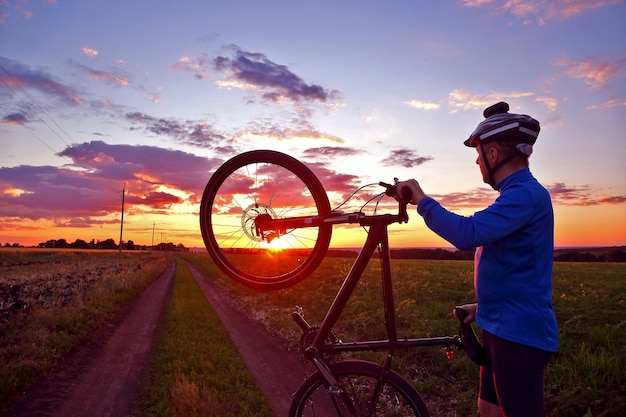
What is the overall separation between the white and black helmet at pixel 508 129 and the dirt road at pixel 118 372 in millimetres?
8317

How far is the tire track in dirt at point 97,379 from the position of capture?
11.0 meters

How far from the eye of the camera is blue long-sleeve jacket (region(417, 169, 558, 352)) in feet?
11.5

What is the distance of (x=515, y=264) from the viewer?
3590 millimetres

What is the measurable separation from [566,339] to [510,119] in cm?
1030

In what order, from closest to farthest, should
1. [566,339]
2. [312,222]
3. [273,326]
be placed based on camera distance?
[312,222] < [566,339] < [273,326]

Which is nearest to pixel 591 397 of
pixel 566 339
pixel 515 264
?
pixel 566 339

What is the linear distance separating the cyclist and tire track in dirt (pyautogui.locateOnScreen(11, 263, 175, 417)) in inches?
389

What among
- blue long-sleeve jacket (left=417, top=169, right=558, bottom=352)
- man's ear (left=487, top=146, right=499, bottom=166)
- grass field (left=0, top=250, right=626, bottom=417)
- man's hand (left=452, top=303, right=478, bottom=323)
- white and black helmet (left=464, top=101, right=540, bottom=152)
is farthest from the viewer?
grass field (left=0, top=250, right=626, bottom=417)

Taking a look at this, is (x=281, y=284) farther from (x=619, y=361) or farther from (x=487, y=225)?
(x=619, y=361)

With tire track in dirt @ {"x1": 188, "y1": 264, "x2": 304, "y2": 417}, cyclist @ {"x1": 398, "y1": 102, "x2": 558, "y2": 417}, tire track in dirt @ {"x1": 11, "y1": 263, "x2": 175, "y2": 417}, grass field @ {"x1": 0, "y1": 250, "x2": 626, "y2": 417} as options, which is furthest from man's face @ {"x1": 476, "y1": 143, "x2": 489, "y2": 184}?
tire track in dirt @ {"x1": 11, "y1": 263, "x2": 175, "y2": 417}

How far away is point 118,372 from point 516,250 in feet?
44.9

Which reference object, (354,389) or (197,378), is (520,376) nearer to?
(354,389)

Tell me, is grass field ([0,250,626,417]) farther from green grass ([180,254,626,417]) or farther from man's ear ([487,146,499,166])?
man's ear ([487,146,499,166])

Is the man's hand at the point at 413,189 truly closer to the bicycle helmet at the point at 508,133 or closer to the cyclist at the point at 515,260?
the cyclist at the point at 515,260
